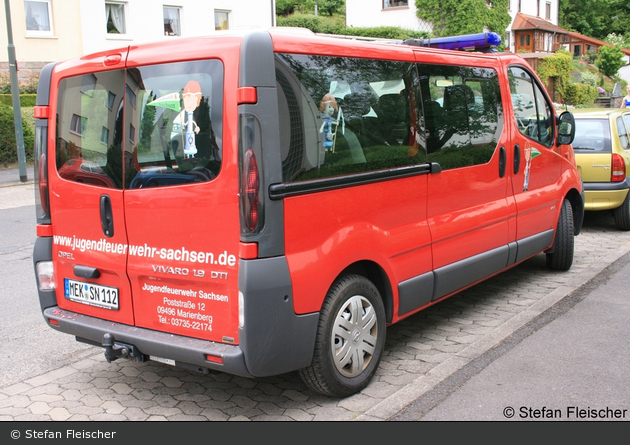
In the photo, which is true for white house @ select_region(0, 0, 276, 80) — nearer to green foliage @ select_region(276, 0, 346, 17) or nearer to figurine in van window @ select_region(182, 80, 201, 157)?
figurine in van window @ select_region(182, 80, 201, 157)

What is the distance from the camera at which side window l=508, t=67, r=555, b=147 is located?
597cm

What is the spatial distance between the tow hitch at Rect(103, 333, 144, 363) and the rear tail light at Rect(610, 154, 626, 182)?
7.54 metres

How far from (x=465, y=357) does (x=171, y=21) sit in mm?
22464

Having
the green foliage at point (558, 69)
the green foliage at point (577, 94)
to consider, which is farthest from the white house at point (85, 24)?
the green foliage at point (577, 94)

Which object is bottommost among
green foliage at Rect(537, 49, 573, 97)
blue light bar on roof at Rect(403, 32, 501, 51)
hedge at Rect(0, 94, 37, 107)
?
hedge at Rect(0, 94, 37, 107)

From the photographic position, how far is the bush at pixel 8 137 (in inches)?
669

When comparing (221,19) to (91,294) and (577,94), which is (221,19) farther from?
(577,94)

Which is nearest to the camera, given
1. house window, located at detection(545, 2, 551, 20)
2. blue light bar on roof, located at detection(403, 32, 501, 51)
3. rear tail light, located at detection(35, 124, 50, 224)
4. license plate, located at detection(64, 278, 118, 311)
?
license plate, located at detection(64, 278, 118, 311)

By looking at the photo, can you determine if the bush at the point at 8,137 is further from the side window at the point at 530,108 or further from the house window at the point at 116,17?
the side window at the point at 530,108

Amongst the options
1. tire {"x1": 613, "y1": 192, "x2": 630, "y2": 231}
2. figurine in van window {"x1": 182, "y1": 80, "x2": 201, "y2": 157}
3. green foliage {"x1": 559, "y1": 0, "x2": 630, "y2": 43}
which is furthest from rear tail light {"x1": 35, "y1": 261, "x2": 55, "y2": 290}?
green foliage {"x1": 559, "y1": 0, "x2": 630, "y2": 43}

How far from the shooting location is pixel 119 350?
3.92 m

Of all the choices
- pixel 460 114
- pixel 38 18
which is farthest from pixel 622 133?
pixel 38 18

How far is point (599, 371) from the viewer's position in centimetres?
435

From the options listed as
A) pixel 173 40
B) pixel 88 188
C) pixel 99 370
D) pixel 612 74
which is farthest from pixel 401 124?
pixel 612 74
